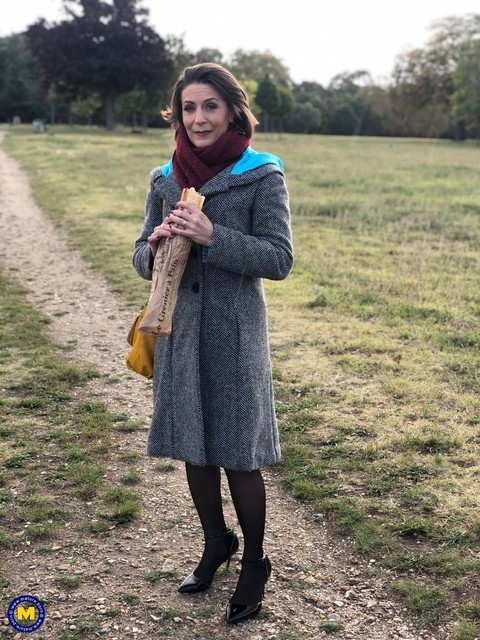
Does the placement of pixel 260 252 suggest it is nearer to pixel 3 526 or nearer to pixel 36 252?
pixel 3 526

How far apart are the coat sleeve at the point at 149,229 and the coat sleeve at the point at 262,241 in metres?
0.30

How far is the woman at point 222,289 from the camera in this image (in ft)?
9.38

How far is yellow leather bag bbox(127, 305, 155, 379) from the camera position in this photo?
3.15 m

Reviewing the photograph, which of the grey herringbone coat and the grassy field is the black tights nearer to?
the grey herringbone coat

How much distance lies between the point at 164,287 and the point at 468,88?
6522cm

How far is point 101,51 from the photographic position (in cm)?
5150

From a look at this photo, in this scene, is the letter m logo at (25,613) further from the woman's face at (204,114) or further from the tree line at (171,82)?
the tree line at (171,82)

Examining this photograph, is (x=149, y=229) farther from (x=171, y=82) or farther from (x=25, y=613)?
(x=171, y=82)

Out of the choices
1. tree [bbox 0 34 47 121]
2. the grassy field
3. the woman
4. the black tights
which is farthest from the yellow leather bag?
tree [bbox 0 34 47 121]

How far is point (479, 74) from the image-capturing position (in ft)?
204

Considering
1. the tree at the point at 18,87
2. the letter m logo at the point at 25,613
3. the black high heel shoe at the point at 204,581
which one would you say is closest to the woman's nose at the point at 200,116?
the black high heel shoe at the point at 204,581

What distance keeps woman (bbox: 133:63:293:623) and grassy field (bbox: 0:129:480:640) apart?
1.02 metres

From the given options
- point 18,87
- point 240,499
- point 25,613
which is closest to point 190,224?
point 240,499

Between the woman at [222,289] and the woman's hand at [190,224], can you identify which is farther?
the woman at [222,289]
